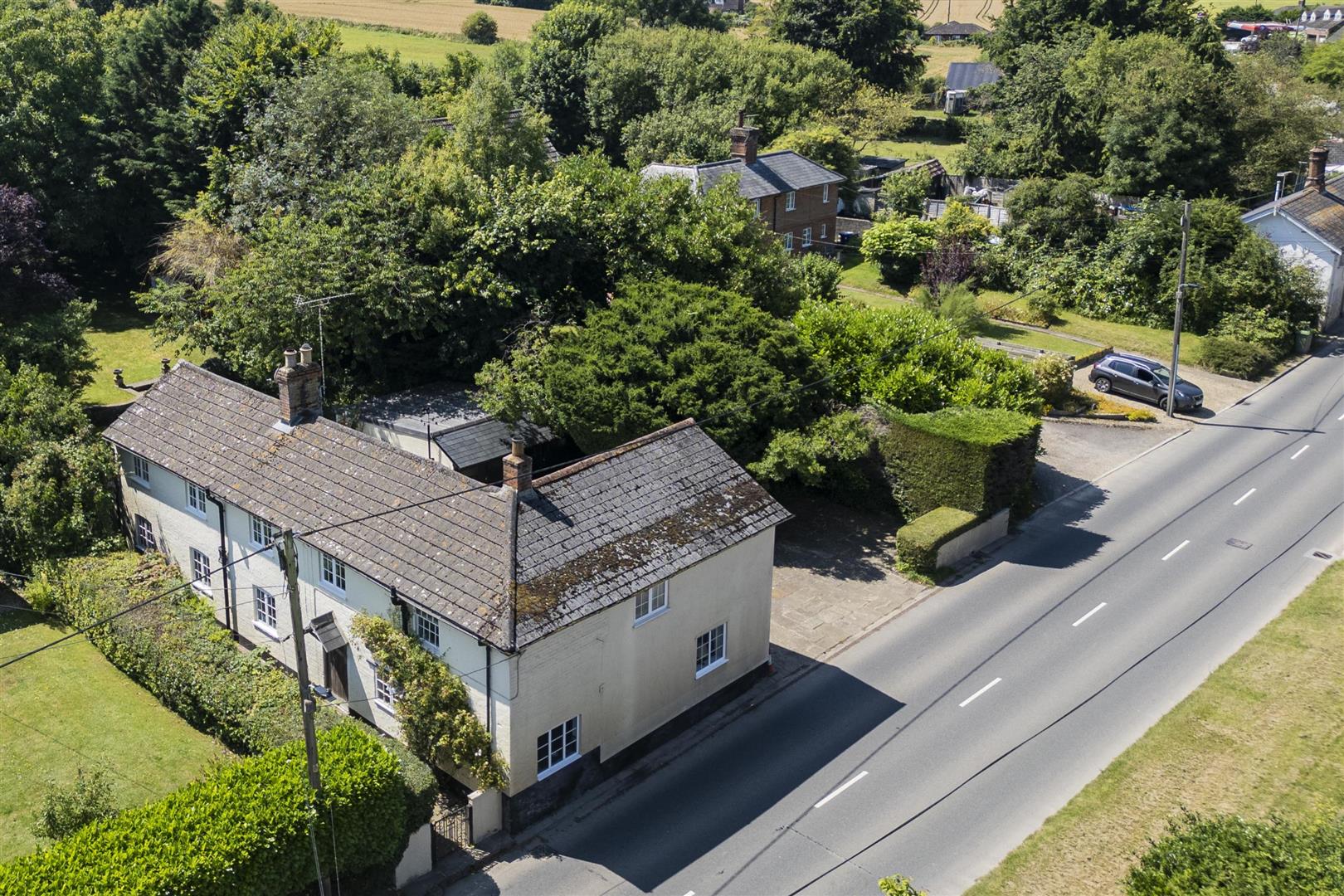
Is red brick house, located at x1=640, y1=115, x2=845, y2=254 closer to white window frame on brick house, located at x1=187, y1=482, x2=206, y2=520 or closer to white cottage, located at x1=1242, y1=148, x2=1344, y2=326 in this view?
white cottage, located at x1=1242, y1=148, x2=1344, y2=326

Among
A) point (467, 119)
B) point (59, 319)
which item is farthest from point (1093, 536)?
point (59, 319)

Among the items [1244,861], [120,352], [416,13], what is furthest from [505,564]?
[416,13]

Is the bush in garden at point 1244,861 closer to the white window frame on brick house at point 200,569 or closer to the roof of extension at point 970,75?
the white window frame on brick house at point 200,569

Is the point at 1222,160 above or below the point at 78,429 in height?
above

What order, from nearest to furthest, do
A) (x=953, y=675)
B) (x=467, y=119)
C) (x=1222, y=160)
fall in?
(x=953, y=675), (x=467, y=119), (x=1222, y=160)

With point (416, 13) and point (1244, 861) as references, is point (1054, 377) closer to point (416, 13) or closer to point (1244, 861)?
point (1244, 861)

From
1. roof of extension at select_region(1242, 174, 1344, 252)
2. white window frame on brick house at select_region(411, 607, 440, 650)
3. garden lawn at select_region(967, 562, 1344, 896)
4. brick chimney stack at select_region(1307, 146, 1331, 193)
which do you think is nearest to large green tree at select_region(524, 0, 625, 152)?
roof of extension at select_region(1242, 174, 1344, 252)

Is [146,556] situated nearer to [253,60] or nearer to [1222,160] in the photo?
[253,60]
